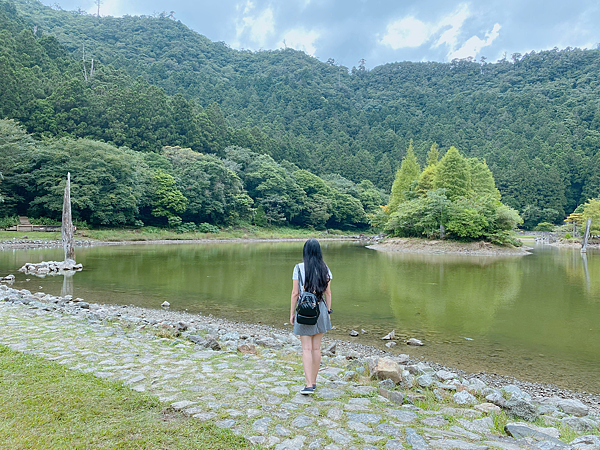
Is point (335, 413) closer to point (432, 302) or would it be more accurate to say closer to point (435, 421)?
point (435, 421)

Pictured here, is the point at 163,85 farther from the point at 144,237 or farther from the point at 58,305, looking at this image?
the point at 58,305

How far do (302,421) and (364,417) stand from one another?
60cm

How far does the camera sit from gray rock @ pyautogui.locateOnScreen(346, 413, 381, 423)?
3428mm

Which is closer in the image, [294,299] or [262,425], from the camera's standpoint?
[262,425]

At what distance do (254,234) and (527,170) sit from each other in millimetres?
59707

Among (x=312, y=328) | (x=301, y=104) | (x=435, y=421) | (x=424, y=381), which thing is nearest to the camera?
(x=435, y=421)

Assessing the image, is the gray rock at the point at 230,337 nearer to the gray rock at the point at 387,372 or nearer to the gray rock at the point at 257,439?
the gray rock at the point at 387,372

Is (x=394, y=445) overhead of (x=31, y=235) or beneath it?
overhead

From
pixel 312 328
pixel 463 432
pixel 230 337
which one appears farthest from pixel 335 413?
pixel 230 337

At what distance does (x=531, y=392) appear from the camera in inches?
221

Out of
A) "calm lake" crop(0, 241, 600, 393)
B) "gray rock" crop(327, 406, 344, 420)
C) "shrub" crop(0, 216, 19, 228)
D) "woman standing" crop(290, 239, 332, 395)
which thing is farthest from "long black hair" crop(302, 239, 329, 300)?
"shrub" crop(0, 216, 19, 228)

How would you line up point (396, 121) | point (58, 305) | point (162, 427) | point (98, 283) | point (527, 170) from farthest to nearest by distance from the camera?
1. point (396, 121)
2. point (527, 170)
3. point (98, 283)
4. point (58, 305)
5. point (162, 427)

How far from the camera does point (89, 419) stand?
3107 millimetres

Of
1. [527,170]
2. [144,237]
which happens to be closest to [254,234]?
[144,237]
